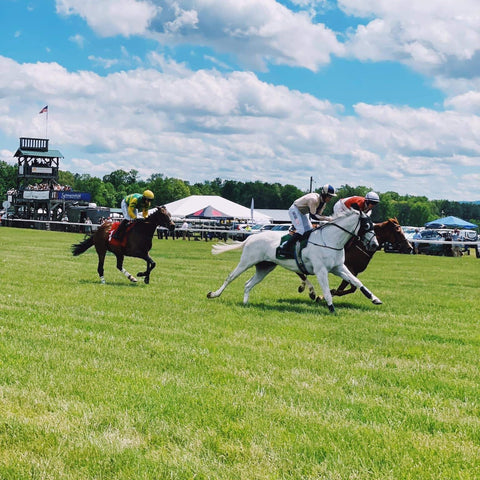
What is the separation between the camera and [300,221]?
479 inches

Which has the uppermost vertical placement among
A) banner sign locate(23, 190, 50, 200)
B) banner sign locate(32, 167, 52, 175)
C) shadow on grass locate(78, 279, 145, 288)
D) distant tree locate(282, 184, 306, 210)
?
distant tree locate(282, 184, 306, 210)

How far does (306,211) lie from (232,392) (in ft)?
22.9

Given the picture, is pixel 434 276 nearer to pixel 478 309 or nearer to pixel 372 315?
pixel 478 309

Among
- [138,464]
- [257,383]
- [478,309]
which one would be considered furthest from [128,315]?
[478,309]

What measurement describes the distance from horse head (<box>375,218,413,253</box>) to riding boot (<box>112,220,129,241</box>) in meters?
6.19

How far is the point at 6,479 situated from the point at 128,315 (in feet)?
20.2

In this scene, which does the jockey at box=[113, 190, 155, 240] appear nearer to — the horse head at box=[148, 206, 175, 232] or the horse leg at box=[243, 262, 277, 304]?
the horse head at box=[148, 206, 175, 232]

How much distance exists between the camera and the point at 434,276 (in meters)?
21.9

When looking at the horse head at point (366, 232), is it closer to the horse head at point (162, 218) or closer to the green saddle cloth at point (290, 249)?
the green saddle cloth at point (290, 249)

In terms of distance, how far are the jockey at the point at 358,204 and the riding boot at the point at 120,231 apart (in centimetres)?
555

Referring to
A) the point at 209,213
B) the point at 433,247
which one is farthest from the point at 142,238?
the point at 209,213

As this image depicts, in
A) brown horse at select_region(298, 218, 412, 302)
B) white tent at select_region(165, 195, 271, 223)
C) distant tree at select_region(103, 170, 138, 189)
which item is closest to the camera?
brown horse at select_region(298, 218, 412, 302)

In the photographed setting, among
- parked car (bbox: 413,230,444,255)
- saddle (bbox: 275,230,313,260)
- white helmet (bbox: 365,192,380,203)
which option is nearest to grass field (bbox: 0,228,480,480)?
saddle (bbox: 275,230,313,260)

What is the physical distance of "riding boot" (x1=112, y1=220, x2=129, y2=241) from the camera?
15367 millimetres
